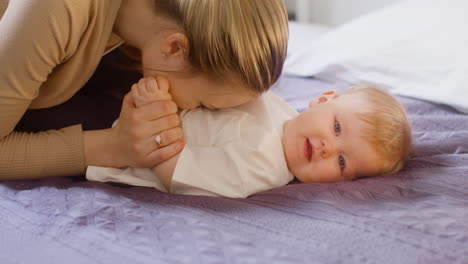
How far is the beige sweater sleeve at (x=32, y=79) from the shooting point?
876mm

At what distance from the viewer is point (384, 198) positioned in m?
0.85

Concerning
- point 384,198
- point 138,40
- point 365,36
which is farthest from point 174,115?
point 365,36

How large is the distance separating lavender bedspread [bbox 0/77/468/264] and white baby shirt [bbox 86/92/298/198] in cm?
4

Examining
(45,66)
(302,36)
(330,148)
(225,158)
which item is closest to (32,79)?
(45,66)

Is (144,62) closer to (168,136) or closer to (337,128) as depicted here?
(168,136)

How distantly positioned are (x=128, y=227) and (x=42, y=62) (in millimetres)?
383

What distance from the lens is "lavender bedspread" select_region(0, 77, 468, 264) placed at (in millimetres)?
672

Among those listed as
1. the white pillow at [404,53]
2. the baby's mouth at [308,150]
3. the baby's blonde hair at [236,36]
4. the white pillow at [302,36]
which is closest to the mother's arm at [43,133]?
the baby's blonde hair at [236,36]


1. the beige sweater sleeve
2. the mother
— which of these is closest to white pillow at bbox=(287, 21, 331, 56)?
the mother

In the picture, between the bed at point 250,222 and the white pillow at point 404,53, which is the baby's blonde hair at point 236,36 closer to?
the bed at point 250,222

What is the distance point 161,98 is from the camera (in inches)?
38.0

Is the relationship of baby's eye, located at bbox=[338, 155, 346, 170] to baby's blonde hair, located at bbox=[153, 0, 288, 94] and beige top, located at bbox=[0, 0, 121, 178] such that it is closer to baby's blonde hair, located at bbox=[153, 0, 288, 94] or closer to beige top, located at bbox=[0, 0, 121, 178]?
baby's blonde hair, located at bbox=[153, 0, 288, 94]

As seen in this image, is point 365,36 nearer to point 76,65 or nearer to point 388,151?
point 388,151

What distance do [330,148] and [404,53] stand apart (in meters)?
0.74
